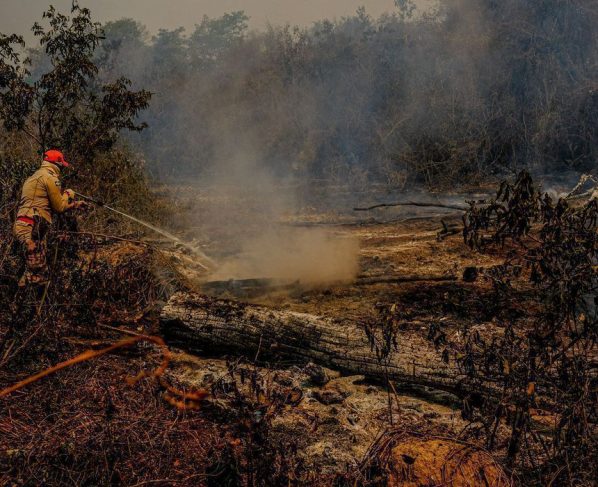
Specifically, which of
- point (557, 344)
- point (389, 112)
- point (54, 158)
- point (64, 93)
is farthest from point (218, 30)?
point (557, 344)

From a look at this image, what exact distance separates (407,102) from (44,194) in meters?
8.02

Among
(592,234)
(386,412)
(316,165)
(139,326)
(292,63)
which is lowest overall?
(386,412)

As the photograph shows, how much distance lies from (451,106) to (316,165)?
320cm

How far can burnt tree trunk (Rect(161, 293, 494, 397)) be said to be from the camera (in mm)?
3230

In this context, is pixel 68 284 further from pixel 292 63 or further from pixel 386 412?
pixel 292 63

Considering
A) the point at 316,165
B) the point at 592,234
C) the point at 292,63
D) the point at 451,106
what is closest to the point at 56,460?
the point at 592,234

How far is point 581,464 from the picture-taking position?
2295 mm

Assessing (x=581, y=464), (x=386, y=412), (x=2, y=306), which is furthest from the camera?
(x=2, y=306)

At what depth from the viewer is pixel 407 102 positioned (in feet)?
33.2

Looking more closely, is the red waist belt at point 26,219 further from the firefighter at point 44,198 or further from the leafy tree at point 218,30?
the leafy tree at point 218,30

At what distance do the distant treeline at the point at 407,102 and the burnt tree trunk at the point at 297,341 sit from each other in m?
6.24

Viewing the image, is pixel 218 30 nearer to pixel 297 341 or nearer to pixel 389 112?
pixel 389 112

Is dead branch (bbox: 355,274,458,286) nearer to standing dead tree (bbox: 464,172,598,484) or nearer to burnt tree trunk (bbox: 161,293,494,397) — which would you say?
burnt tree trunk (bbox: 161,293,494,397)

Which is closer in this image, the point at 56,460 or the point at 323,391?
the point at 56,460
